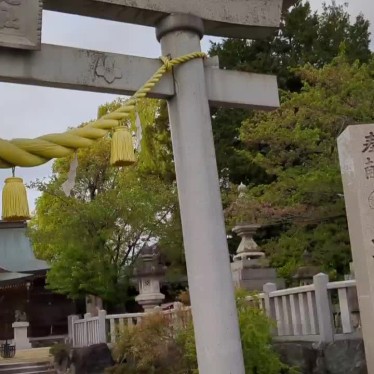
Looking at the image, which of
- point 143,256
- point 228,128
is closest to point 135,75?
point 143,256

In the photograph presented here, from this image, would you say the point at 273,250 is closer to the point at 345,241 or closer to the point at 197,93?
the point at 345,241

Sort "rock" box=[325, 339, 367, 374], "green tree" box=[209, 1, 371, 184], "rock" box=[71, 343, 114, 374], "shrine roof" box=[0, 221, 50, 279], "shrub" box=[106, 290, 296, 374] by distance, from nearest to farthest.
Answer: "shrub" box=[106, 290, 296, 374]
"rock" box=[325, 339, 367, 374]
"rock" box=[71, 343, 114, 374]
"green tree" box=[209, 1, 371, 184]
"shrine roof" box=[0, 221, 50, 279]

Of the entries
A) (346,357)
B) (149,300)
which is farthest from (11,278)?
(346,357)

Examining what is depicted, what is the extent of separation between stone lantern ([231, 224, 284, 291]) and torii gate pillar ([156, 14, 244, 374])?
22.0 feet

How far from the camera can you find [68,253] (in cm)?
1453

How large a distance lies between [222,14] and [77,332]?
469 inches

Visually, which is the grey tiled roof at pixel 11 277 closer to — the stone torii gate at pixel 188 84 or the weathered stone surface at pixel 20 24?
the stone torii gate at pixel 188 84

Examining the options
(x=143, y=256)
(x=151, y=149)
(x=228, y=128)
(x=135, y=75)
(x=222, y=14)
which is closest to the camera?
(x=135, y=75)

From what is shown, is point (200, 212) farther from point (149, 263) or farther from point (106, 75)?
point (149, 263)

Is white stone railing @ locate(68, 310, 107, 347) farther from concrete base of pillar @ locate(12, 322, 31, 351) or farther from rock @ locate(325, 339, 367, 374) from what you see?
concrete base of pillar @ locate(12, 322, 31, 351)

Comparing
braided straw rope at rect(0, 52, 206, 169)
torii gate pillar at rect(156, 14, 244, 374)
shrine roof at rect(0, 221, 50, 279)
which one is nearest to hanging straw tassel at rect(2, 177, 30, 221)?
braided straw rope at rect(0, 52, 206, 169)

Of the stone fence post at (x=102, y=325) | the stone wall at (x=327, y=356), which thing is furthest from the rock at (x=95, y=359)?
the stone wall at (x=327, y=356)

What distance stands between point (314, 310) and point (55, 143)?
→ 523cm

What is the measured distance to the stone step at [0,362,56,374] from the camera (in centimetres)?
1416
